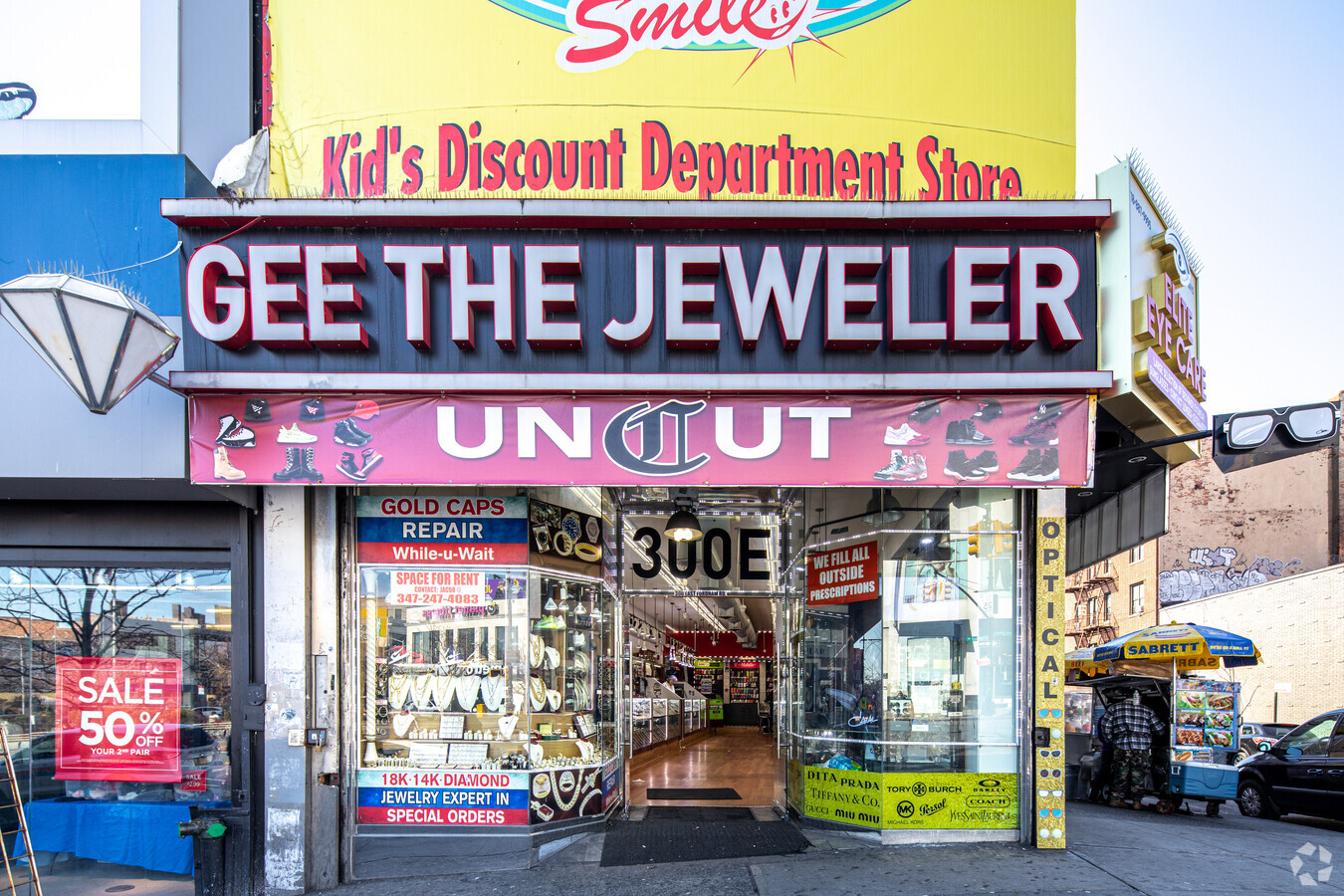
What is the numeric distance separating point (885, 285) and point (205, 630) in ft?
23.5

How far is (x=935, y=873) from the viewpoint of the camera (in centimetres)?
730

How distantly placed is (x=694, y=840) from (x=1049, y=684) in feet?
12.5

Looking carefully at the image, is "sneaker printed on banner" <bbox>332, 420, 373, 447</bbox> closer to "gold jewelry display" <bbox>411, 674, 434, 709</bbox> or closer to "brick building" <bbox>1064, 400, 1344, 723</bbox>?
"gold jewelry display" <bbox>411, 674, 434, 709</bbox>

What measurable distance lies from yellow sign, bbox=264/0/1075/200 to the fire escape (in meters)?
28.4

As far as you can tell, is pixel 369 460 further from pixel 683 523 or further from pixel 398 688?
pixel 683 523

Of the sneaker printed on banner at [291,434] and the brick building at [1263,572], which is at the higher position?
the sneaker printed on banner at [291,434]

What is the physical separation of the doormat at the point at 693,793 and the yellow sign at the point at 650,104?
24.4ft

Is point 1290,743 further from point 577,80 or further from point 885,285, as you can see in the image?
point 577,80

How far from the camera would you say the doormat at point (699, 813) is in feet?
31.3

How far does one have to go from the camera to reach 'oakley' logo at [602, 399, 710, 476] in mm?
7332

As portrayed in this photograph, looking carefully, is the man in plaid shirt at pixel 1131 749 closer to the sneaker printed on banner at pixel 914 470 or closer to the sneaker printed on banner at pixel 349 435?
the sneaker printed on banner at pixel 914 470

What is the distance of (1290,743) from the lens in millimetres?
12234

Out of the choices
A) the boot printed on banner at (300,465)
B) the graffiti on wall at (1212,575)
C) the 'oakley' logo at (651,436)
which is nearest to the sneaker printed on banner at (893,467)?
the 'oakley' logo at (651,436)

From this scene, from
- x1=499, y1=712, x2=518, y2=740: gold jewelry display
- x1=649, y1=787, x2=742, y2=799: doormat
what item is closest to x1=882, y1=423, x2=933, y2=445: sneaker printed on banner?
x1=499, y1=712, x2=518, y2=740: gold jewelry display
